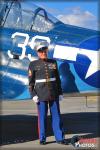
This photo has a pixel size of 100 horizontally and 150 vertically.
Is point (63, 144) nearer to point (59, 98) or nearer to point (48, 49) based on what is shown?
point (59, 98)

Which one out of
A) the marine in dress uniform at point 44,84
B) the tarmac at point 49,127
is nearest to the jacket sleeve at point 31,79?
the marine in dress uniform at point 44,84

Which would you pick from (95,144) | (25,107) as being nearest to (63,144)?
(95,144)

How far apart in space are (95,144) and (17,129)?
86.8 inches

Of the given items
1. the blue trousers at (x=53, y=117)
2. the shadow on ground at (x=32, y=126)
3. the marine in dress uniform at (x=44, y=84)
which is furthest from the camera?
the shadow on ground at (x=32, y=126)

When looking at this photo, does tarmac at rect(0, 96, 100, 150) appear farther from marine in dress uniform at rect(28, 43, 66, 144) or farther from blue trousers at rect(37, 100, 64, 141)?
marine in dress uniform at rect(28, 43, 66, 144)

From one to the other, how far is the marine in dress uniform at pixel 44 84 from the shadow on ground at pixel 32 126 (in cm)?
68

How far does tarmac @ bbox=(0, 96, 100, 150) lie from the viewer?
827 centimetres

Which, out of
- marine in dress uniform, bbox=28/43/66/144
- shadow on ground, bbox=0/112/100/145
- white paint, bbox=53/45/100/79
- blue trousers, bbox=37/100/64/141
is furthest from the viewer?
shadow on ground, bbox=0/112/100/145

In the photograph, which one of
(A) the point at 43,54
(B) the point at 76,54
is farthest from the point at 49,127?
(A) the point at 43,54

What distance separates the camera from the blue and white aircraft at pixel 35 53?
8672mm

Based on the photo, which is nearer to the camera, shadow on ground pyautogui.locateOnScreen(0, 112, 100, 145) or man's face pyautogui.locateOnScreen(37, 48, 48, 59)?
man's face pyautogui.locateOnScreen(37, 48, 48, 59)

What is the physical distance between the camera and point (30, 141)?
8.68 m

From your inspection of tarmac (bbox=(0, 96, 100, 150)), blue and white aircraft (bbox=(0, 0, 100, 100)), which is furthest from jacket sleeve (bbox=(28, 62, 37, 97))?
tarmac (bbox=(0, 96, 100, 150))

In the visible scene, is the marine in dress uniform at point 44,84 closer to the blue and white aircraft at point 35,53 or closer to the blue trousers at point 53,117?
the blue trousers at point 53,117
